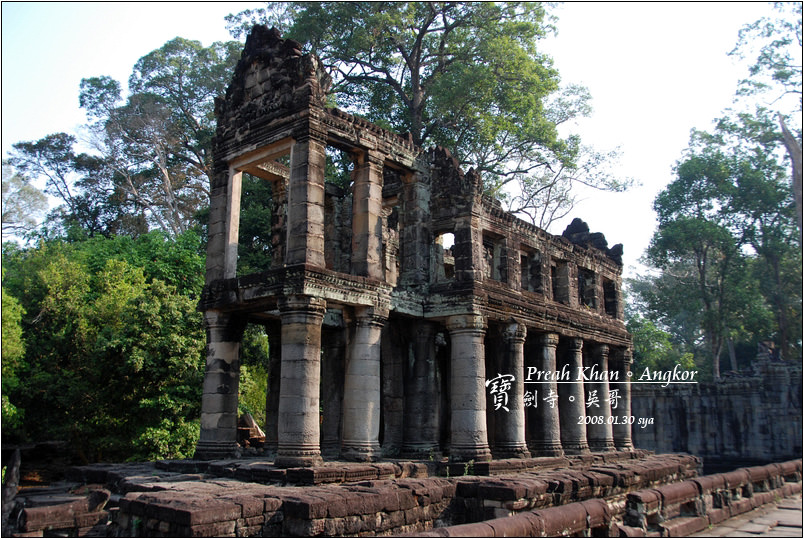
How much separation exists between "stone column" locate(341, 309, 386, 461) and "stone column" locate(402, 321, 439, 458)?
1722 mm

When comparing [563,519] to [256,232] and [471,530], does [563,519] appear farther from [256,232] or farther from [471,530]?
[256,232]

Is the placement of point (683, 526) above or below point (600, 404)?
below

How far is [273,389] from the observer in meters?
14.5

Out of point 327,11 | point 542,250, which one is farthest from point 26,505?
point 327,11

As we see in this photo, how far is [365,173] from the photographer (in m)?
13.1

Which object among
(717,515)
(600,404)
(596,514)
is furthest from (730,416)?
(596,514)

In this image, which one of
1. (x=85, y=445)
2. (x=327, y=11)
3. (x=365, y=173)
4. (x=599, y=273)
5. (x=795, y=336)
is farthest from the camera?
(x=795, y=336)

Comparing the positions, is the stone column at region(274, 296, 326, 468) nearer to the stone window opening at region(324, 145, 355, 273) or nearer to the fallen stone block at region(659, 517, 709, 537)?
the stone window opening at region(324, 145, 355, 273)

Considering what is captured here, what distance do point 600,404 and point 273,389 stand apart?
10133 millimetres

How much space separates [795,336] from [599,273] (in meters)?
19.6

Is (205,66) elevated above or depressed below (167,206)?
above

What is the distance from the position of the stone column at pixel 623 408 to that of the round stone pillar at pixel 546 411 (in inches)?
182

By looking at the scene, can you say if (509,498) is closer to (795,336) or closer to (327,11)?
(327,11)

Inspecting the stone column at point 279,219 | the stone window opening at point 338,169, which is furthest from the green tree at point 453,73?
the stone column at point 279,219
